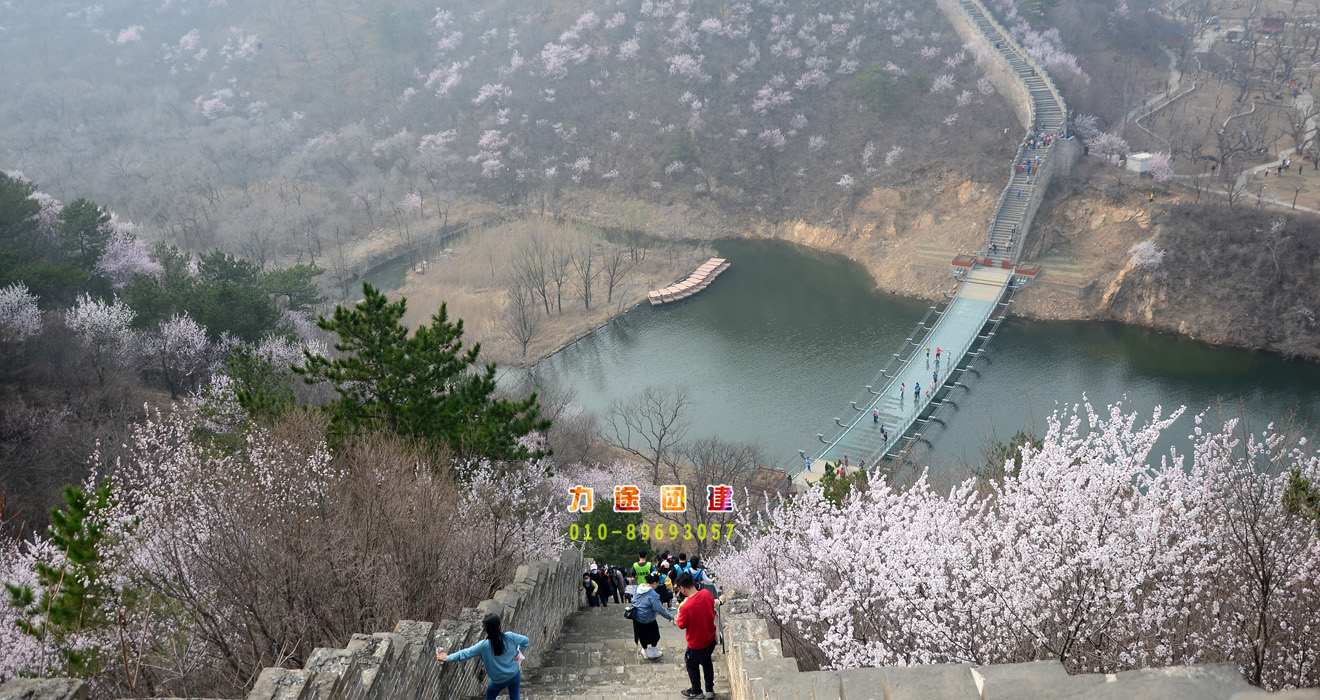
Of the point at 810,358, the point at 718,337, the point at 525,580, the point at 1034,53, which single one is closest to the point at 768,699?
the point at 525,580

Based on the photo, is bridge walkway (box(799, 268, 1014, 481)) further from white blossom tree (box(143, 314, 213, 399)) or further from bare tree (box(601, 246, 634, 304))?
white blossom tree (box(143, 314, 213, 399))

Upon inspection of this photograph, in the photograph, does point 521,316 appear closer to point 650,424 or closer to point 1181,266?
point 650,424

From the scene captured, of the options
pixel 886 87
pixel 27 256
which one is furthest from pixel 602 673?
pixel 886 87

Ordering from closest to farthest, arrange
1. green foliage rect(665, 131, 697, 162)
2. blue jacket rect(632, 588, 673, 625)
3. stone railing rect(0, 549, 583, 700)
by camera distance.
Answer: stone railing rect(0, 549, 583, 700), blue jacket rect(632, 588, 673, 625), green foliage rect(665, 131, 697, 162)

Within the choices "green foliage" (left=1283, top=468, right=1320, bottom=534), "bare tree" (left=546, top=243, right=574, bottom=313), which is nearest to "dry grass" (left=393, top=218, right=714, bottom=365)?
"bare tree" (left=546, top=243, right=574, bottom=313)

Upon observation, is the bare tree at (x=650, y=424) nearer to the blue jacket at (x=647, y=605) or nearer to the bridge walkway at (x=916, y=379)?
the bridge walkway at (x=916, y=379)
